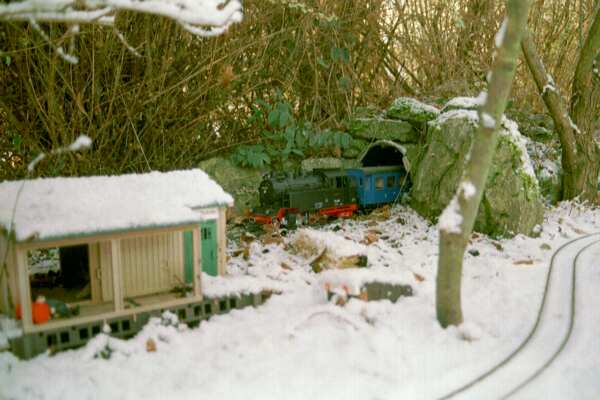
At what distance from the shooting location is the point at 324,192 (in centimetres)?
1140

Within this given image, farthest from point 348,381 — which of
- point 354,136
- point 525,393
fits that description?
point 354,136

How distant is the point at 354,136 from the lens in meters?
13.3

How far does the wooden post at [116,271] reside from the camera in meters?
6.61

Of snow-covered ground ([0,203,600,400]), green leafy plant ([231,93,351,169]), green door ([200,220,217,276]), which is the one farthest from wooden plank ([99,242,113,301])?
green leafy plant ([231,93,351,169])

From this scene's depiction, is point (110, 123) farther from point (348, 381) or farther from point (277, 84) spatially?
point (348, 381)

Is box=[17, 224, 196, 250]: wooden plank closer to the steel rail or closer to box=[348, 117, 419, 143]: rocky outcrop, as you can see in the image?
the steel rail

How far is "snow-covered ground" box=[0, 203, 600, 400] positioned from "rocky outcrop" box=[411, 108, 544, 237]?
194 centimetres

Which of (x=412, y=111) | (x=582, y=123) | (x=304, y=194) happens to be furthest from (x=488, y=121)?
(x=582, y=123)

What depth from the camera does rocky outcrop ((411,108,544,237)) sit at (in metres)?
10.6

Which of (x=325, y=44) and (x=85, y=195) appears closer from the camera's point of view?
(x=85, y=195)

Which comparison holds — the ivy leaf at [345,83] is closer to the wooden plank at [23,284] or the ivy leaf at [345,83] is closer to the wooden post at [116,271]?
the wooden post at [116,271]

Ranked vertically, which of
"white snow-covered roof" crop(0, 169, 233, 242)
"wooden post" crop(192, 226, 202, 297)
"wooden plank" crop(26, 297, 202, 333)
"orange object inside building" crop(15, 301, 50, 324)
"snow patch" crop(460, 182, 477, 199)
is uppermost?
"snow patch" crop(460, 182, 477, 199)

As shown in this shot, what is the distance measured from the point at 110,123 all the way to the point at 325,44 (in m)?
5.89

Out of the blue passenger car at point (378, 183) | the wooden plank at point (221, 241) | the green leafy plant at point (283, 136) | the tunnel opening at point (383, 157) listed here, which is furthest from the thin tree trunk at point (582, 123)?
the wooden plank at point (221, 241)
